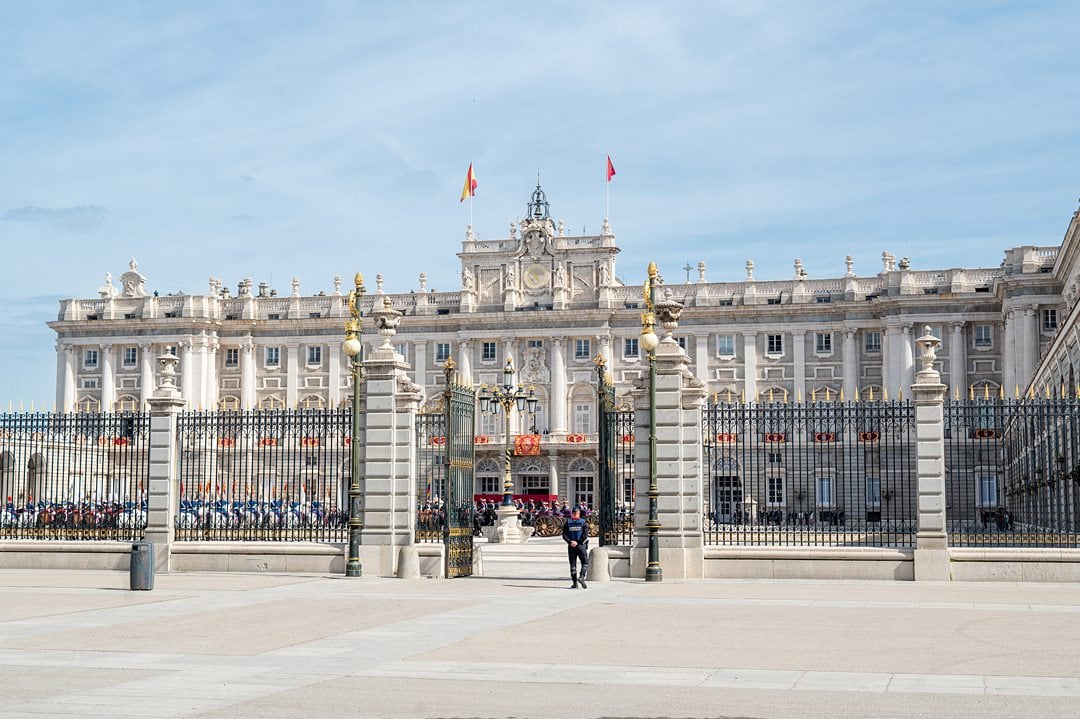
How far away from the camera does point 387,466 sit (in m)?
29.8

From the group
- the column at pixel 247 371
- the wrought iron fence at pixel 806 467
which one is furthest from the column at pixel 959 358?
the wrought iron fence at pixel 806 467

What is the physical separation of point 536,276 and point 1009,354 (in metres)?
34.1

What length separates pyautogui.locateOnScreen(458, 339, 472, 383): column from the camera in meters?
104

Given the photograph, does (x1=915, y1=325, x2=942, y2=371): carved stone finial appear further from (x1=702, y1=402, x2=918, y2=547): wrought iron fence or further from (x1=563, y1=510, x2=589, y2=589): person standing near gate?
(x1=563, y1=510, x2=589, y2=589): person standing near gate

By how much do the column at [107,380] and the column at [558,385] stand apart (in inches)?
1379

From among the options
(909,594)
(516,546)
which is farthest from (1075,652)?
(516,546)

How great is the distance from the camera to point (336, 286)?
110m

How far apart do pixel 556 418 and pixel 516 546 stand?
52.6 metres

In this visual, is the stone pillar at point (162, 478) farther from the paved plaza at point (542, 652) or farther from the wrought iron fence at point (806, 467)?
the wrought iron fence at point (806, 467)

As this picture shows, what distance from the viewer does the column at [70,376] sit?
110188 millimetres

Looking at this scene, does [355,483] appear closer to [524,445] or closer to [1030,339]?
[524,445]

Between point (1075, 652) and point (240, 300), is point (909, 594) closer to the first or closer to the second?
point (1075, 652)

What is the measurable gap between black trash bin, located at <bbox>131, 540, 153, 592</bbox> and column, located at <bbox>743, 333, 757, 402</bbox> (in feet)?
255

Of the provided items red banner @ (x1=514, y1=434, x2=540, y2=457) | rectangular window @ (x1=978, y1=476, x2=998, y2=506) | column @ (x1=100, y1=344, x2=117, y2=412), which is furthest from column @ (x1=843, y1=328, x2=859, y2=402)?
column @ (x1=100, y1=344, x2=117, y2=412)
